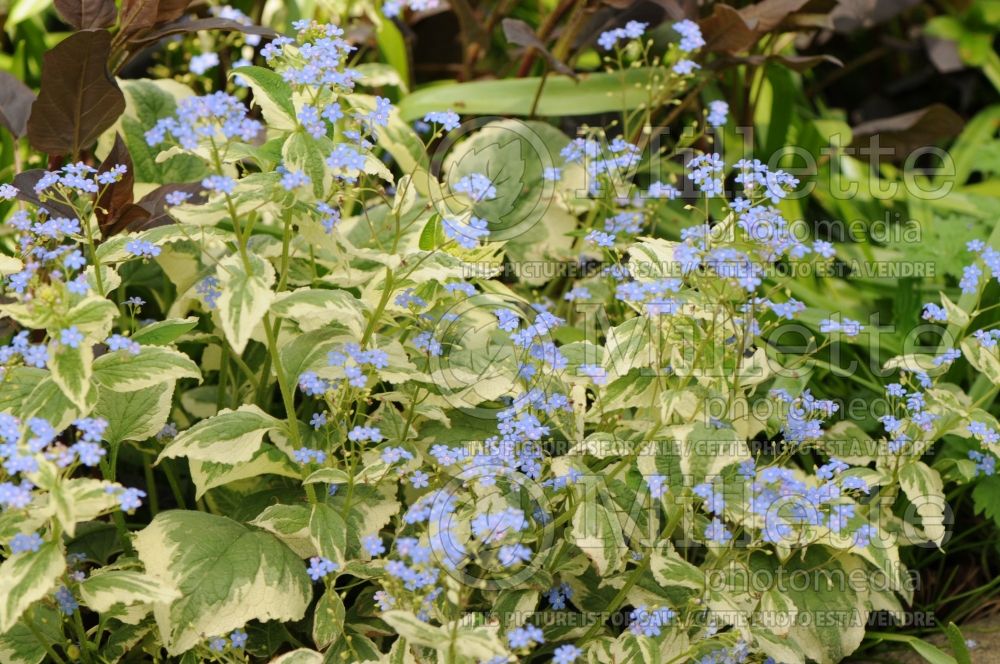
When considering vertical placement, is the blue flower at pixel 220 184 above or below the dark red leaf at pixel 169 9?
above

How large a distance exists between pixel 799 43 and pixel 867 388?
53.0 inches

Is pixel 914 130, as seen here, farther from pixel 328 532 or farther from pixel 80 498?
pixel 80 498

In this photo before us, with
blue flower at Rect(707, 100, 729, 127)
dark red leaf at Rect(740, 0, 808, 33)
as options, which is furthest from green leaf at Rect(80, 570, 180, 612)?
dark red leaf at Rect(740, 0, 808, 33)

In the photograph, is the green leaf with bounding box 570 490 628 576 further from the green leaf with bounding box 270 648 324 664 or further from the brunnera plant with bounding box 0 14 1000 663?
the green leaf with bounding box 270 648 324 664

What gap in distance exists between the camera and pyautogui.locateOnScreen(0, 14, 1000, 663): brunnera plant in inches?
58.2

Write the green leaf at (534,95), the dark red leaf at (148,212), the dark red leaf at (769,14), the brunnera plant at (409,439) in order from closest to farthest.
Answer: the brunnera plant at (409,439), the dark red leaf at (148,212), the dark red leaf at (769,14), the green leaf at (534,95)

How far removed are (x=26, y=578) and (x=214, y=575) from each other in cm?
32

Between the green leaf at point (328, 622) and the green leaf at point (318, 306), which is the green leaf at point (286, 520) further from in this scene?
the green leaf at point (318, 306)

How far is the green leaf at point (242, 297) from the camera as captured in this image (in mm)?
1396

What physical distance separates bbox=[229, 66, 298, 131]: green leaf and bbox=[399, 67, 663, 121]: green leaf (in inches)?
41.9

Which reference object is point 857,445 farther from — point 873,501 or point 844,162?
point 844,162

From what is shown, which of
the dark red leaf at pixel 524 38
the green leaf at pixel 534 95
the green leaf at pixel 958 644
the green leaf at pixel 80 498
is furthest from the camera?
the green leaf at pixel 534 95

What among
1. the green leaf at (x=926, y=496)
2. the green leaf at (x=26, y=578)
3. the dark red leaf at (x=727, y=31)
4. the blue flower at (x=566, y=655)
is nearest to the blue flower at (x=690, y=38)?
the dark red leaf at (x=727, y=31)

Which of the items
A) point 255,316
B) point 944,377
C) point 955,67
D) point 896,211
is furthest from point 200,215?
point 955,67
